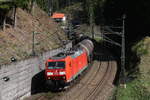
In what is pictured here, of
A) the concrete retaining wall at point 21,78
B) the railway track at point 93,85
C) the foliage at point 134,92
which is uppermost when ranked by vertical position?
the concrete retaining wall at point 21,78

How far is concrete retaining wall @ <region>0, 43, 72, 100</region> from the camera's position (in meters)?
21.9

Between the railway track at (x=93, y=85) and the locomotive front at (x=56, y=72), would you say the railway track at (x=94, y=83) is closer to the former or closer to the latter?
the railway track at (x=93, y=85)

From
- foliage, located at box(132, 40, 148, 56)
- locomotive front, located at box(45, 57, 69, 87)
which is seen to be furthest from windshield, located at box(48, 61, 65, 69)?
foliage, located at box(132, 40, 148, 56)

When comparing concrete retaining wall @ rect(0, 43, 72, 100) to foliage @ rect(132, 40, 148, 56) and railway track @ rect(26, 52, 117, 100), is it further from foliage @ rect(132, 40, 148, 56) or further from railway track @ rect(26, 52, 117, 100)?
foliage @ rect(132, 40, 148, 56)

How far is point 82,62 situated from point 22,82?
418 inches

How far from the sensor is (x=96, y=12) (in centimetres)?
10231

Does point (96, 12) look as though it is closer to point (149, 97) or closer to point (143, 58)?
point (143, 58)

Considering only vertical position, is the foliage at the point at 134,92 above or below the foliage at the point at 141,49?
below

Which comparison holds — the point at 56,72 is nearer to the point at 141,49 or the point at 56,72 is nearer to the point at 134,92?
the point at 134,92

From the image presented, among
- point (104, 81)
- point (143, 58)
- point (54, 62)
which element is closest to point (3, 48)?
point (54, 62)

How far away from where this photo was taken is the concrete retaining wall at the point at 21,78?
21.9 metres

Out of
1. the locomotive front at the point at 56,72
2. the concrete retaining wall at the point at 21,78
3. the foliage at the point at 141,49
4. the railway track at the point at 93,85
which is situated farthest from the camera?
the foliage at the point at 141,49

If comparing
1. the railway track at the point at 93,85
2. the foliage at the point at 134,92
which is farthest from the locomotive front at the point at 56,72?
the foliage at the point at 134,92

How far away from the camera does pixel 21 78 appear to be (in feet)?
80.7
